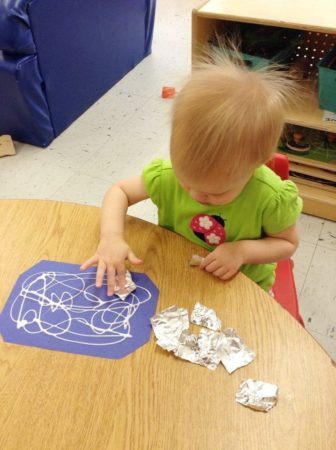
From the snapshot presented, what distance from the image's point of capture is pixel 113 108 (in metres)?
2.28

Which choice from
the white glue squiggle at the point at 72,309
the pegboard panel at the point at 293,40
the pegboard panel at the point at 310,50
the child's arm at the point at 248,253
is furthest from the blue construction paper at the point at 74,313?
the pegboard panel at the point at 310,50

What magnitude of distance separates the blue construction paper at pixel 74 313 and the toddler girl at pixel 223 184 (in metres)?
0.03

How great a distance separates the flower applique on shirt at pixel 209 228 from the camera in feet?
2.59

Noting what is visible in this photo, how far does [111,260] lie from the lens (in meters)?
0.68

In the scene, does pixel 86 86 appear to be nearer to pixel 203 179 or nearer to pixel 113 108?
pixel 113 108

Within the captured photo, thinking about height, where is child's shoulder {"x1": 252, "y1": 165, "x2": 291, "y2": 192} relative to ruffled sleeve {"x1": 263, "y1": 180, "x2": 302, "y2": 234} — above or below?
above

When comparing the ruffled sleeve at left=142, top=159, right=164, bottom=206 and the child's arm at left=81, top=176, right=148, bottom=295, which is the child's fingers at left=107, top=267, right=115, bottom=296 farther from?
the ruffled sleeve at left=142, top=159, right=164, bottom=206

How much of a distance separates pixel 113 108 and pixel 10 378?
190 cm

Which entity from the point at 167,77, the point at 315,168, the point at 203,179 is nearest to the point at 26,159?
the point at 167,77

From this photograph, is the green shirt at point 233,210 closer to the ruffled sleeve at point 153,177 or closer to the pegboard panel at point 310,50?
the ruffled sleeve at point 153,177

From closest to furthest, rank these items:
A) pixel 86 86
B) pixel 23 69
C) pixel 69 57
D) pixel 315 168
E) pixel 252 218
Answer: pixel 252 218 < pixel 315 168 < pixel 23 69 < pixel 69 57 < pixel 86 86

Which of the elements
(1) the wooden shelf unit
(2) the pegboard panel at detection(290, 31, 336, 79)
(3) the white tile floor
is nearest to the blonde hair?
(1) the wooden shelf unit

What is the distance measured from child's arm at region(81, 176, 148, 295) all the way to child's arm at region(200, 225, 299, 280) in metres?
0.12

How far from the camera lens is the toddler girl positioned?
564mm
